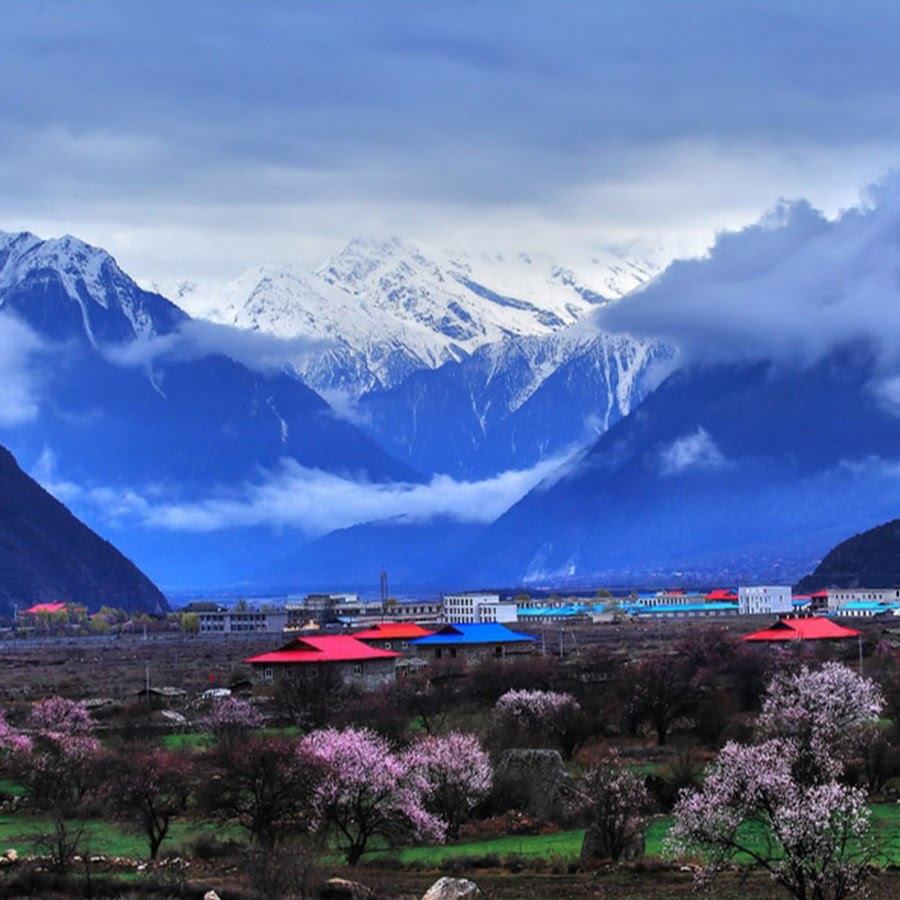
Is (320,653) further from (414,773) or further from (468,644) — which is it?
(414,773)

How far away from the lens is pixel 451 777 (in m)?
56.5

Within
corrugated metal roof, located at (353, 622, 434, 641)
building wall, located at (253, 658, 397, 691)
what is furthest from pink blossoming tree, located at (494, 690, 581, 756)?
corrugated metal roof, located at (353, 622, 434, 641)

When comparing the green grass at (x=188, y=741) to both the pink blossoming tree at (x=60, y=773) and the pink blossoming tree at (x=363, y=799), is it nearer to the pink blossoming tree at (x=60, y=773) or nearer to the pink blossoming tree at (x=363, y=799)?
the pink blossoming tree at (x=60, y=773)

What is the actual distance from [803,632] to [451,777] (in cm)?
7954

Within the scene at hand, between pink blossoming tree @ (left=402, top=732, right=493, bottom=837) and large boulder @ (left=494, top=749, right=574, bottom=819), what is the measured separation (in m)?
1.41

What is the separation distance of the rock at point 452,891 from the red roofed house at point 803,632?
91680mm

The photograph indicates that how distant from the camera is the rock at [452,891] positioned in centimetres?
3800

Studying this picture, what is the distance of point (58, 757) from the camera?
214 ft

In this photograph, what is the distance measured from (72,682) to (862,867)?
99.4 metres

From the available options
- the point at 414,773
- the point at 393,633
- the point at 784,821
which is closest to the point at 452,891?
the point at 784,821

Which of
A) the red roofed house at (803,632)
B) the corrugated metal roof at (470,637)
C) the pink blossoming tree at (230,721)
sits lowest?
the pink blossoming tree at (230,721)

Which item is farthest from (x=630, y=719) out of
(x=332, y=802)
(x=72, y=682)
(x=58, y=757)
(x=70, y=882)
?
(x=72, y=682)

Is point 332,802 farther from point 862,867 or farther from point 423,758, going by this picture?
point 862,867

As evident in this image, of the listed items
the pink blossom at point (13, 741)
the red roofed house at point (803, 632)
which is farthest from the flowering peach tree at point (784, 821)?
the red roofed house at point (803, 632)
